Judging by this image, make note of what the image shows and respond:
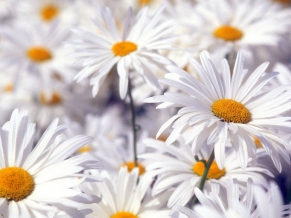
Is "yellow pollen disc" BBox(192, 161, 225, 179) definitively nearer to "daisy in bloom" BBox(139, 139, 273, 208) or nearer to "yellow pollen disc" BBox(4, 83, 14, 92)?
"daisy in bloom" BBox(139, 139, 273, 208)

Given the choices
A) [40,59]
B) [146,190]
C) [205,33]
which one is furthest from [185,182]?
[40,59]

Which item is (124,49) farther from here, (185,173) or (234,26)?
(234,26)

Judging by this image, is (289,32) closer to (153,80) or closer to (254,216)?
(153,80)

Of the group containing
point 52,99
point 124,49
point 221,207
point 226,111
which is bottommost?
point 221,207

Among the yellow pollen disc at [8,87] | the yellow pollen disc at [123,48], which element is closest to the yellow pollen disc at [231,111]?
the yellow pollen disc at [123,48]

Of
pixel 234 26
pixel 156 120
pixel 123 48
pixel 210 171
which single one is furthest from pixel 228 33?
pixel 210 171

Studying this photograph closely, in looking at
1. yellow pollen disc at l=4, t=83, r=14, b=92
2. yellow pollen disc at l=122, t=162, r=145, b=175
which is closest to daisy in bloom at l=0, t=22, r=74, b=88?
yellow pollen disc at l=4, t=83, r=14, b=92
